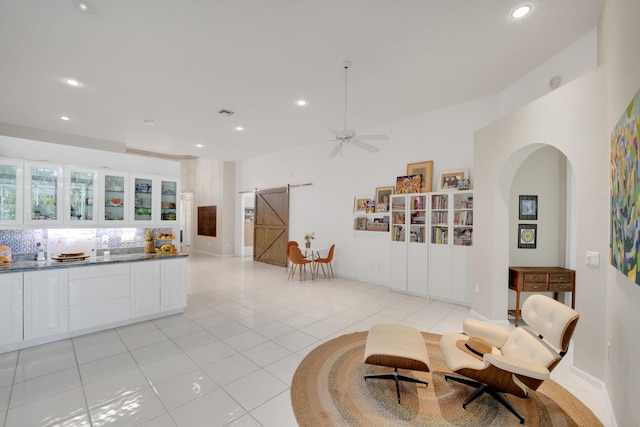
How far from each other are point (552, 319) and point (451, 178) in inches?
123

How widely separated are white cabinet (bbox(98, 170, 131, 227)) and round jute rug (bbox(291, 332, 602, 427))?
3.43 meters

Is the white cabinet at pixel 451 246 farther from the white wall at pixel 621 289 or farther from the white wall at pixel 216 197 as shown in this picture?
the white wall at pixel 216 197

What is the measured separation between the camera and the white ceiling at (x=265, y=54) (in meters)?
2.65

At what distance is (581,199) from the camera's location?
8.61ft

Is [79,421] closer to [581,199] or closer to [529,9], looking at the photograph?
[581,199]

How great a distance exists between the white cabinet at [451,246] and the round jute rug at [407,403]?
7.21 feet

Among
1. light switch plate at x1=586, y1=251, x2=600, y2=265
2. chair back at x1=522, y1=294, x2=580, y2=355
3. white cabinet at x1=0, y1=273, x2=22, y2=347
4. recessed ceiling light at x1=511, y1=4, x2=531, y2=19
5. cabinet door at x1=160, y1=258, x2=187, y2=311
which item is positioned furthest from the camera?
cabinet door at x1=160, y1=258, x2=187, y2=311

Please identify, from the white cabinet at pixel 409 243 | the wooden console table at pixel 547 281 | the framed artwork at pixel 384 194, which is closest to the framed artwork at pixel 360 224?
the framed artwork at pixel 384 194

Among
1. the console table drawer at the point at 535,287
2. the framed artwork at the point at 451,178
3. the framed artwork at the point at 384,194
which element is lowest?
the console table drawer at the point at 535,287

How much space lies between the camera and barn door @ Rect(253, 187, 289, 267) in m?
8.24

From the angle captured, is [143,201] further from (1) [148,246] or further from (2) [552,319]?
(2) [552,319]

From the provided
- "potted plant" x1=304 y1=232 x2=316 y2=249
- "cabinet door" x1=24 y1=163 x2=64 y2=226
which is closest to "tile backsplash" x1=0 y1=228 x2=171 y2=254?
"cabinet door" x1=24 y1=163 x2=64 y2=226

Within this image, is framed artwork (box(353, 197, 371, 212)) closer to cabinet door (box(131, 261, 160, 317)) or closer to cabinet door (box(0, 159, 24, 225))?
cabinet door (box(131, 261, 160, 317))

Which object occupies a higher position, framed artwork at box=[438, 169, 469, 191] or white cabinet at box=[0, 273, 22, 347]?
framed artwork at box=[438, 169, 469, 191]
